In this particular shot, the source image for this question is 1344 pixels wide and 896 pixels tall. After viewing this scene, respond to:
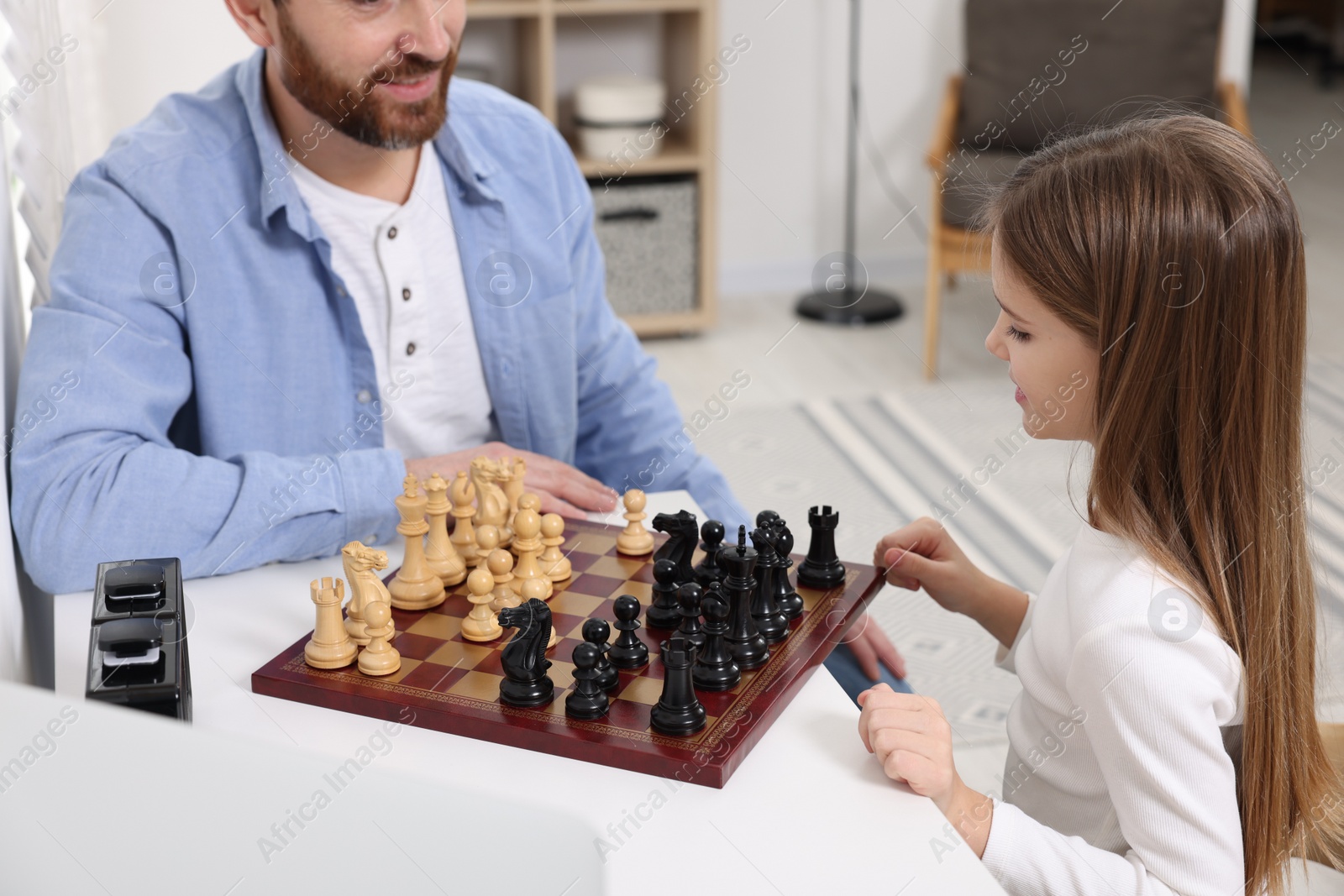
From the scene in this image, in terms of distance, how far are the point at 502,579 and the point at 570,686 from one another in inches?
8.2

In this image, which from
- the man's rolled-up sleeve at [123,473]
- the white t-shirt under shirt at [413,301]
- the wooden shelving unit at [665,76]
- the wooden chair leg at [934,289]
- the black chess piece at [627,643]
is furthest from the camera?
the wooden shelving unit at [665,76]

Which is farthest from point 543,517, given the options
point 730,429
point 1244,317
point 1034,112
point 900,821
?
point 1034,112

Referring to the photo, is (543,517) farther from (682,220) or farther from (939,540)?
(682,220)

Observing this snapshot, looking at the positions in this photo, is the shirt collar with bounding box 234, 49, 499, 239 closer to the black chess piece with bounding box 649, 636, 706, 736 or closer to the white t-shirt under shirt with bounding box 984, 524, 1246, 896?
the black chess piece with bounding box 649, 636, 706, 736

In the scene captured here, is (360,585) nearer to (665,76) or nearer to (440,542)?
(440,542)

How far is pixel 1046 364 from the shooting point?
113cm

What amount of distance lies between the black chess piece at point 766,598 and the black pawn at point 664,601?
0.22ft

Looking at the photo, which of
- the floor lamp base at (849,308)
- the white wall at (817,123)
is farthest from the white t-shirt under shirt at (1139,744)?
the white wall at (817,123)

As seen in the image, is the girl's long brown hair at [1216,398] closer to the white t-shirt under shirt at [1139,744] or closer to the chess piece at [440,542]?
the white t-shirt under shirt at [1139,744]

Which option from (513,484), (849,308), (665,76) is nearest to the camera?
(513,484)

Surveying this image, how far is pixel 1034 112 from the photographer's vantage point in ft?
13.0

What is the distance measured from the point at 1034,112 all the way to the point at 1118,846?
3263 mm

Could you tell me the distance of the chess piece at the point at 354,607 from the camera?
108cm

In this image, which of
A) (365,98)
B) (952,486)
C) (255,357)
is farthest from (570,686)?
(952,486)
